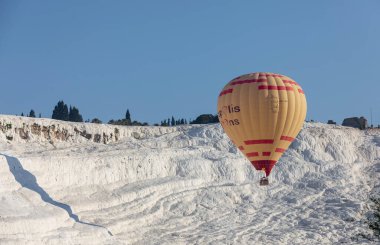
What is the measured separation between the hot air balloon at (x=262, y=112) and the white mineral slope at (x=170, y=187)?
7170 mm

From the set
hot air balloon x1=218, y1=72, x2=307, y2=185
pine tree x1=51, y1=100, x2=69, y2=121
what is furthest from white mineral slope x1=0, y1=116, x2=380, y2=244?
pine tree x1=51, y1=100, x2=69, y2=121

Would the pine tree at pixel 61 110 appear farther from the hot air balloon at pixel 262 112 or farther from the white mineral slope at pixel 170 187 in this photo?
the hot air balloon at pixel 262 112

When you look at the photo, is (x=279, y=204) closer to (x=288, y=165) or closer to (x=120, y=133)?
(x=288, y=165)

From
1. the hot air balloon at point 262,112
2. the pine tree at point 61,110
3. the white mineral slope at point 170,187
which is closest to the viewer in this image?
the hot air balloon at point 262,112

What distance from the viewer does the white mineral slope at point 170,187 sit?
128ft

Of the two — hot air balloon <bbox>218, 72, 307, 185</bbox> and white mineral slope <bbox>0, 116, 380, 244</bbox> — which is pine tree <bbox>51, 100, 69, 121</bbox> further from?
hot air balloon <bbox>218, 72, 307, 185</bbox>

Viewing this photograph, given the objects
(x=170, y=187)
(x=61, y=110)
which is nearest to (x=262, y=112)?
(x=170, y=187)

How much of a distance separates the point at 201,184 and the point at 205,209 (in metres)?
4.48

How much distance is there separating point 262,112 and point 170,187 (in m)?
14.7

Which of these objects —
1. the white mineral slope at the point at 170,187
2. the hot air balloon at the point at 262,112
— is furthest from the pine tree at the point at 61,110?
the hot air balloon at the point at 262,112

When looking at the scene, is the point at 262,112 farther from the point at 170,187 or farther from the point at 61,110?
the point at 61,110

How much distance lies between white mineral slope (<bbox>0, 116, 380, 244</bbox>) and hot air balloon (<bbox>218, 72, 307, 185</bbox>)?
23.5 feet

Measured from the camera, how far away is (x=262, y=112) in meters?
35.7

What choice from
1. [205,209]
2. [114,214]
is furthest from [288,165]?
[114,214]
